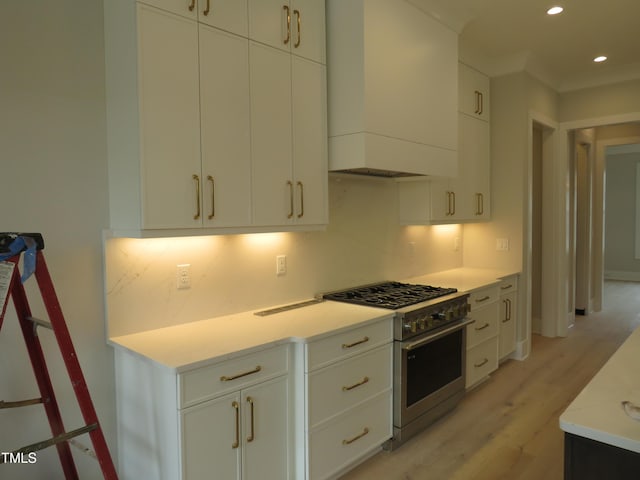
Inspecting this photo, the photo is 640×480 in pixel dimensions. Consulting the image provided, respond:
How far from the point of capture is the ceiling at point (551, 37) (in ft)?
10.7

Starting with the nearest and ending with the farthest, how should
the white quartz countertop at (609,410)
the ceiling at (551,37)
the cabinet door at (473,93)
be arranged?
the white quartz countertop at (609,410) → the ceiling at (551,37) → the cabinet door at (473,93)

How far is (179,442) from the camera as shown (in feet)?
5.87

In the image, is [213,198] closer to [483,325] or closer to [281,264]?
[281,264]

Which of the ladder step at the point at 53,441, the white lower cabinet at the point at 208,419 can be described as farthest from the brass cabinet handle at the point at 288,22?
the ladder step at the point at 53,441

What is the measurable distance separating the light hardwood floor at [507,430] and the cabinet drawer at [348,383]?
1.47ft

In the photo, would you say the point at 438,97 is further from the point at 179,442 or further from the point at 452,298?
the point at 179,442

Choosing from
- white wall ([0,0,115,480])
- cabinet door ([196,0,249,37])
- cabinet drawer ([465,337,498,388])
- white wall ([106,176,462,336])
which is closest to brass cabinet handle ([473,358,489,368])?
cabinet drawer ([465,337,498,388])

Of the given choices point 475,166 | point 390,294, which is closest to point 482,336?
point 390,294

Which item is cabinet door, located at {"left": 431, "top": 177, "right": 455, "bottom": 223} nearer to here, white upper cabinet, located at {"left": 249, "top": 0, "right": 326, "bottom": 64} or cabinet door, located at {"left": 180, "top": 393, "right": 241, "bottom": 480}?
white upper cabinet, located at {"left": 249, "top": 0, "right": 326, "bottom": 64}

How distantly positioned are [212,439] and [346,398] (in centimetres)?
79

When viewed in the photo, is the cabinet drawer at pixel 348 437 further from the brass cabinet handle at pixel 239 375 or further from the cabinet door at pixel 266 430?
the brass cabinet handle at pixel 239 375

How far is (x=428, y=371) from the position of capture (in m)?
2.93

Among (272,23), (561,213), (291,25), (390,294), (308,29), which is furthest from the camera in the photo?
(561,213)

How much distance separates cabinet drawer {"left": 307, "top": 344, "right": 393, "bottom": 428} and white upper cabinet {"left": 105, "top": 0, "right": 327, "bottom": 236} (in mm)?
802
